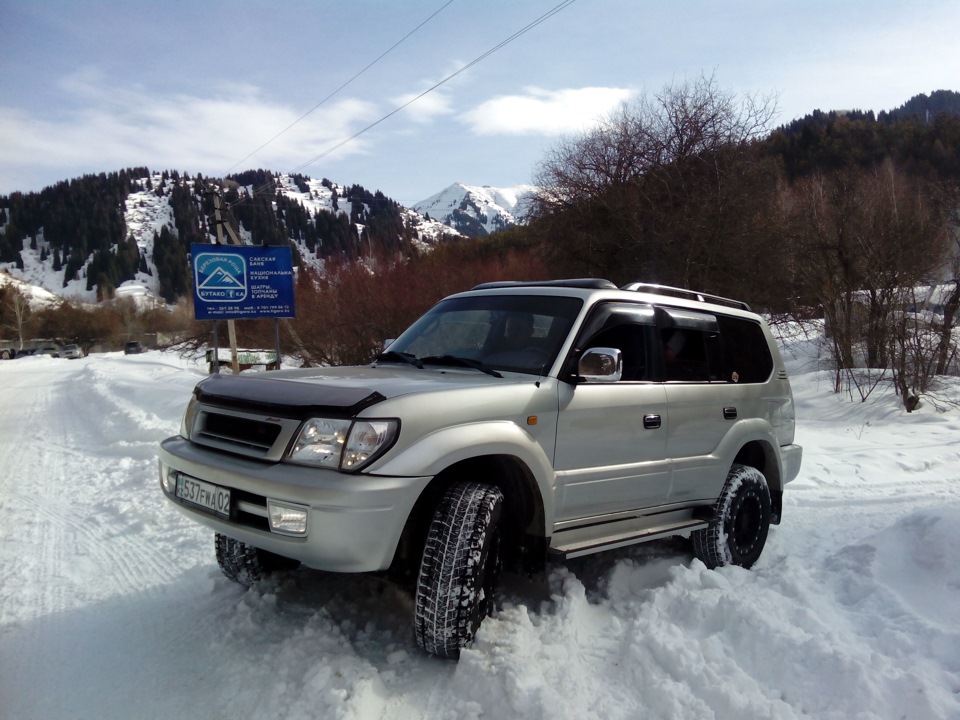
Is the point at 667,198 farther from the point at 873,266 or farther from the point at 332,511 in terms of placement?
the point at 332,511

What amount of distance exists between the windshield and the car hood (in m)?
0.20

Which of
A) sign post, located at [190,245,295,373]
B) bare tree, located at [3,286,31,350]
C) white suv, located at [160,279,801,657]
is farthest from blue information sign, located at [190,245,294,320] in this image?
bare tree, located at [3,286,31,350]

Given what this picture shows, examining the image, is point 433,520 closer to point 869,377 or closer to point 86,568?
point 86,568

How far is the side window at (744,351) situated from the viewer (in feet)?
16.2

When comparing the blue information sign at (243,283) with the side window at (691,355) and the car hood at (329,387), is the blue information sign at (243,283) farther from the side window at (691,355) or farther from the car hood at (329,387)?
the side window at (691,355)

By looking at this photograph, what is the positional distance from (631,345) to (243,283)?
11.9 metres

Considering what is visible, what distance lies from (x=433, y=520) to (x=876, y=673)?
2.02 meters

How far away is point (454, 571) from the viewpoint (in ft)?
9.98

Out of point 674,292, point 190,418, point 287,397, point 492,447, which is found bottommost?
point 492,447

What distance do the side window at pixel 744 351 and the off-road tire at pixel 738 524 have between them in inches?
27.0

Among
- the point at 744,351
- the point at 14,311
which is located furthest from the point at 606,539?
the point at 14,311

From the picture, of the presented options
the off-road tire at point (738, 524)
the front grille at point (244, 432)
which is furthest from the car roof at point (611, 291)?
the front grille at point (244, 432)

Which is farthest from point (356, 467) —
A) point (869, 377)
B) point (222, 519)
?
point (869, 377)

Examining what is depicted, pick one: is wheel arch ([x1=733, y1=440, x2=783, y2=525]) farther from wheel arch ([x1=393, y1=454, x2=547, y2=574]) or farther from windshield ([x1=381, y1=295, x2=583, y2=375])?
wheel arch ([x1=393, y1=454, x2=547, y2=574])
